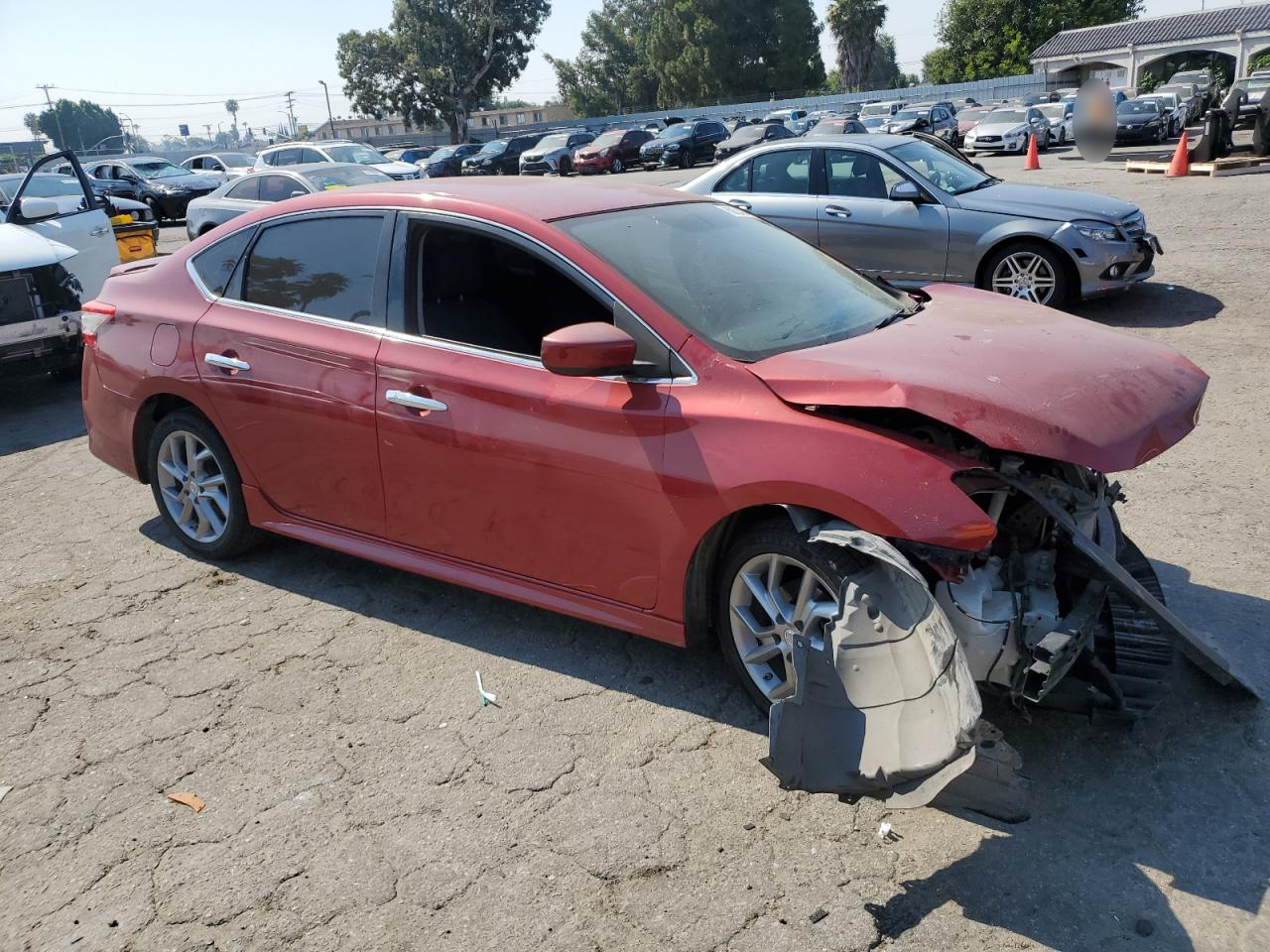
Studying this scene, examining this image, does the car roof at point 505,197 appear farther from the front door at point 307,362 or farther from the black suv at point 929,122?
the black suv at point 929,122

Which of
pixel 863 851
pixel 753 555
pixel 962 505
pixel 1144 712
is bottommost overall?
pixel 863 851

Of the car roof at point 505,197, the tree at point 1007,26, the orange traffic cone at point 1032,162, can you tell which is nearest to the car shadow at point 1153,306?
the car roof at point 505,197

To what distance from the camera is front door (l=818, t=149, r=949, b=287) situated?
906 centimetres

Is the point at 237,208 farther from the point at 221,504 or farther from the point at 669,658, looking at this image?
the point at 669,658

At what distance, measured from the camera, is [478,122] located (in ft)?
439

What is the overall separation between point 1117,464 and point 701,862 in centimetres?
162

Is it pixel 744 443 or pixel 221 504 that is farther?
pixel 221 504

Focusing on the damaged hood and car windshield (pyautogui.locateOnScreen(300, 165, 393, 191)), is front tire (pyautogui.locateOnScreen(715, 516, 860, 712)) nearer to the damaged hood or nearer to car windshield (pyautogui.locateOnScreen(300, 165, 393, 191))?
the damaged hood

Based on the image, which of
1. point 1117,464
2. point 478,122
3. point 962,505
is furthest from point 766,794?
point 478,122

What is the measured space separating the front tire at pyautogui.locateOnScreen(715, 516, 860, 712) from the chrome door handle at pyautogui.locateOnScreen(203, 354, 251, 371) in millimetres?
2391

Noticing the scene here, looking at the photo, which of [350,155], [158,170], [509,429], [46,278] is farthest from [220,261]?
[158,170]

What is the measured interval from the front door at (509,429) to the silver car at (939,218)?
17.1 ft

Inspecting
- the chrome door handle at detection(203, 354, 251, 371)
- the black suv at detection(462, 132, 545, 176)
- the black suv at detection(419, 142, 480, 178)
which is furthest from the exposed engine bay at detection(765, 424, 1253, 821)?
the black suv at detection(419, 142, 480, 178)

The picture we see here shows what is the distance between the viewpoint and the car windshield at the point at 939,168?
9312 mm
